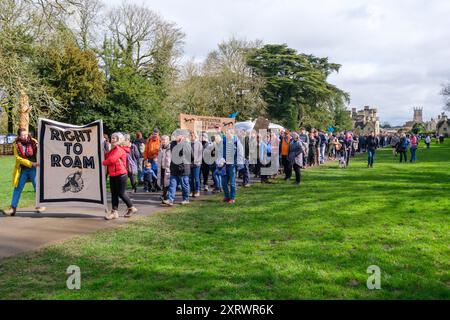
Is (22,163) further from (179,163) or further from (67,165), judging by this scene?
(179,163)

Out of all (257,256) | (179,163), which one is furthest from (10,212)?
(257,256)

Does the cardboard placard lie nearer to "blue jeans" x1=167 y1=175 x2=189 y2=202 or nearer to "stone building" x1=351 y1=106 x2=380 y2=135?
"blue jeans" x1=167 y1=175 x2=189 y2=202

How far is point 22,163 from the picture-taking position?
30.8ft

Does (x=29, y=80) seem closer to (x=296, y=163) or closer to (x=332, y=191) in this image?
(x=296, y=163)

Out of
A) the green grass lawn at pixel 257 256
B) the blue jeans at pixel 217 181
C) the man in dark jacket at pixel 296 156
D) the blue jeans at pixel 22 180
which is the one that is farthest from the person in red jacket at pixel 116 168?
the man in dark jacket at pixel 296 156

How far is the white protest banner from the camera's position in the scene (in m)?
9.40

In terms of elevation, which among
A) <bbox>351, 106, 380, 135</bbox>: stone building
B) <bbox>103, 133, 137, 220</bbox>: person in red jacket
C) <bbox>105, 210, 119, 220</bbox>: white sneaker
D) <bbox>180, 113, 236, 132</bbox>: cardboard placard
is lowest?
<bbox>105, 210, 119, 220</bbox>: white sneaker

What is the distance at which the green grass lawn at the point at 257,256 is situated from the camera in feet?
16.0

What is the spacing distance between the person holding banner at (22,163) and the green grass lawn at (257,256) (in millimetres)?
2990

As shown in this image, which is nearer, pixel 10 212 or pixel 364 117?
pixel 10 212

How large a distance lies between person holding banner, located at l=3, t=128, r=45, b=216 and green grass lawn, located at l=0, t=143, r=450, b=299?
9.81 ft

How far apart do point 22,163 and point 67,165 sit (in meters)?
1.01

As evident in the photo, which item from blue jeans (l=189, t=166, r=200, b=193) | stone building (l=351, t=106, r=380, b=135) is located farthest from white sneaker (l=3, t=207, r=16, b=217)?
stone building (l=351, t=106, r=380, b=135)
